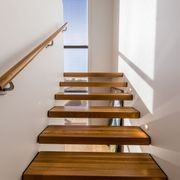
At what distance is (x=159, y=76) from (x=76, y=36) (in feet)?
10.6

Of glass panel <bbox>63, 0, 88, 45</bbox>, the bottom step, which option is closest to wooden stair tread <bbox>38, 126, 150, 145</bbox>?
the bottom step

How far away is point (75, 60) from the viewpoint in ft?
15.7

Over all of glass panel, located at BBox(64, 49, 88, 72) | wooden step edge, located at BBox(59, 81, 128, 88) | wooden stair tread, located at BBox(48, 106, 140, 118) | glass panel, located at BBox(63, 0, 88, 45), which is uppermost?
glass panel, located at BBox(63, 0, 88, 45)

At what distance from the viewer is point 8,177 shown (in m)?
1.35

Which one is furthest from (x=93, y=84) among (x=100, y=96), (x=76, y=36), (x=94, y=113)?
(x=76, y=36)

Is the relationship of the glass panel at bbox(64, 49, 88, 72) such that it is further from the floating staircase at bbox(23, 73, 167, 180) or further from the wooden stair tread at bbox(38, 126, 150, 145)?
the wooden stair tread at bbox(38, 126, 150, 145)

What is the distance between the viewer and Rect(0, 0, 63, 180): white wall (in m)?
1.29

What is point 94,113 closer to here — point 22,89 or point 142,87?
point 142,87

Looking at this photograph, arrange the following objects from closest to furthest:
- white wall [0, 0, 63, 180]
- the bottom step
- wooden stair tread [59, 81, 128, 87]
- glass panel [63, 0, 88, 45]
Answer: white wall [0, 0, 63, 180]
the bottom step
wooden stair tread [59, 81, 128, 87]
glass panel [63, 0, 88, 45]

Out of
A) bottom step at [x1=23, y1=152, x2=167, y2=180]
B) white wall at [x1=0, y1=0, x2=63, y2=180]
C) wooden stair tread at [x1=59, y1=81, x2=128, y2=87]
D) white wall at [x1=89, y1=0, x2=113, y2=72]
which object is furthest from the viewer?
white wall at [x1=89, y1=0, x2=113, y2=72]

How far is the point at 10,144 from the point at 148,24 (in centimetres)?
154

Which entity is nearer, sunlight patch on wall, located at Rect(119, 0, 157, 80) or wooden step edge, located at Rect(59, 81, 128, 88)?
sunlight patch on wall, located at Rect(119, 0, 157, 80)

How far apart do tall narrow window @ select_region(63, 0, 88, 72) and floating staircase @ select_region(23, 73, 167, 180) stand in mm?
2393

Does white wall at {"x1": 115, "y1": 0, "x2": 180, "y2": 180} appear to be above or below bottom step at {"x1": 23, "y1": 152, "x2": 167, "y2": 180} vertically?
above
